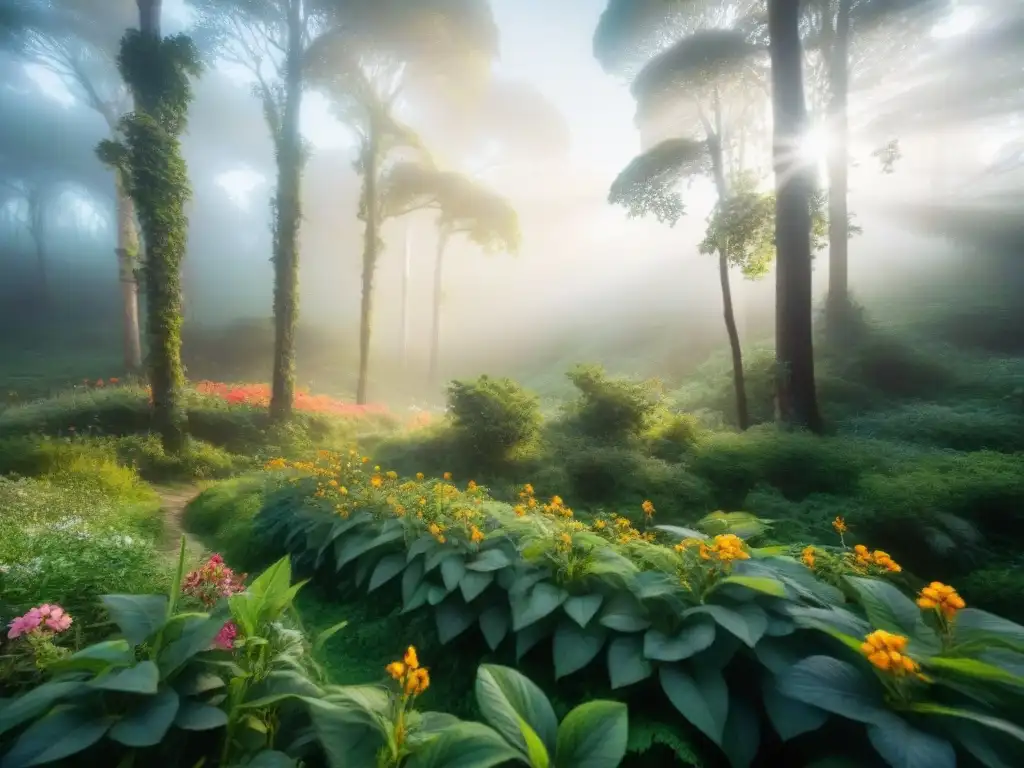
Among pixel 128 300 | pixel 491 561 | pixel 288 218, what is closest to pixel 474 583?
pixel 491 561

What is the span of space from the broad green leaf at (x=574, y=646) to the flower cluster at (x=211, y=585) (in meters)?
1.83

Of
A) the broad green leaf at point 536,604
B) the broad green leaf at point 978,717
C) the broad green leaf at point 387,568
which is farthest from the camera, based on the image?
the broad green leaf at point 387,568

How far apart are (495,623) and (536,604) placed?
0.42 meters

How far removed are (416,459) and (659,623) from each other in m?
5.87

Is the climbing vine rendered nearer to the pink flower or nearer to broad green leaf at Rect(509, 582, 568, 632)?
the pink flower

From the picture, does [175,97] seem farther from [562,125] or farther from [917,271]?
[917,271]

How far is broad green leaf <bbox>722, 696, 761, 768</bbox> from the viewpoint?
1727 millimetres

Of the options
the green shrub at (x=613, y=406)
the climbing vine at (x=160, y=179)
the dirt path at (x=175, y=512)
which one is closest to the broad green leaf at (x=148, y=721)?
the dirt path at (x=175, y=512)

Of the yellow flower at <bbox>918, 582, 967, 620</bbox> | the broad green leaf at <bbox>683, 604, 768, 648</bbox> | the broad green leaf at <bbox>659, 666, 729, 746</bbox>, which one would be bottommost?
the broad green leaf at <bbox>659, 666, 729, 746</bbox>

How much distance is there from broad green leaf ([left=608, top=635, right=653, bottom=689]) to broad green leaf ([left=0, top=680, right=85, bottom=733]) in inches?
72.8

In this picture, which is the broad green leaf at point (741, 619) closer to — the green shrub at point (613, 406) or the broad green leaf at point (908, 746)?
the broad green leaf at point (908, 746)

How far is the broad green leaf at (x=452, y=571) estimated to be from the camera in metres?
2.76

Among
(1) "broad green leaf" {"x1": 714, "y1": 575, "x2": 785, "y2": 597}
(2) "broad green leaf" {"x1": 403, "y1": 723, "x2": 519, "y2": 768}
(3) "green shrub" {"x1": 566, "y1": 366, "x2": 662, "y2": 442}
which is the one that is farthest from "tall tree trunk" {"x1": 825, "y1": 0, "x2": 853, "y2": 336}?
(2) "broad green leaf" {"x1": 403, "y1": 723, "x2": 519, "y2": 768}

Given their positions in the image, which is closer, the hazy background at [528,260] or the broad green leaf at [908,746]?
the broad green leaf at [908,746]
